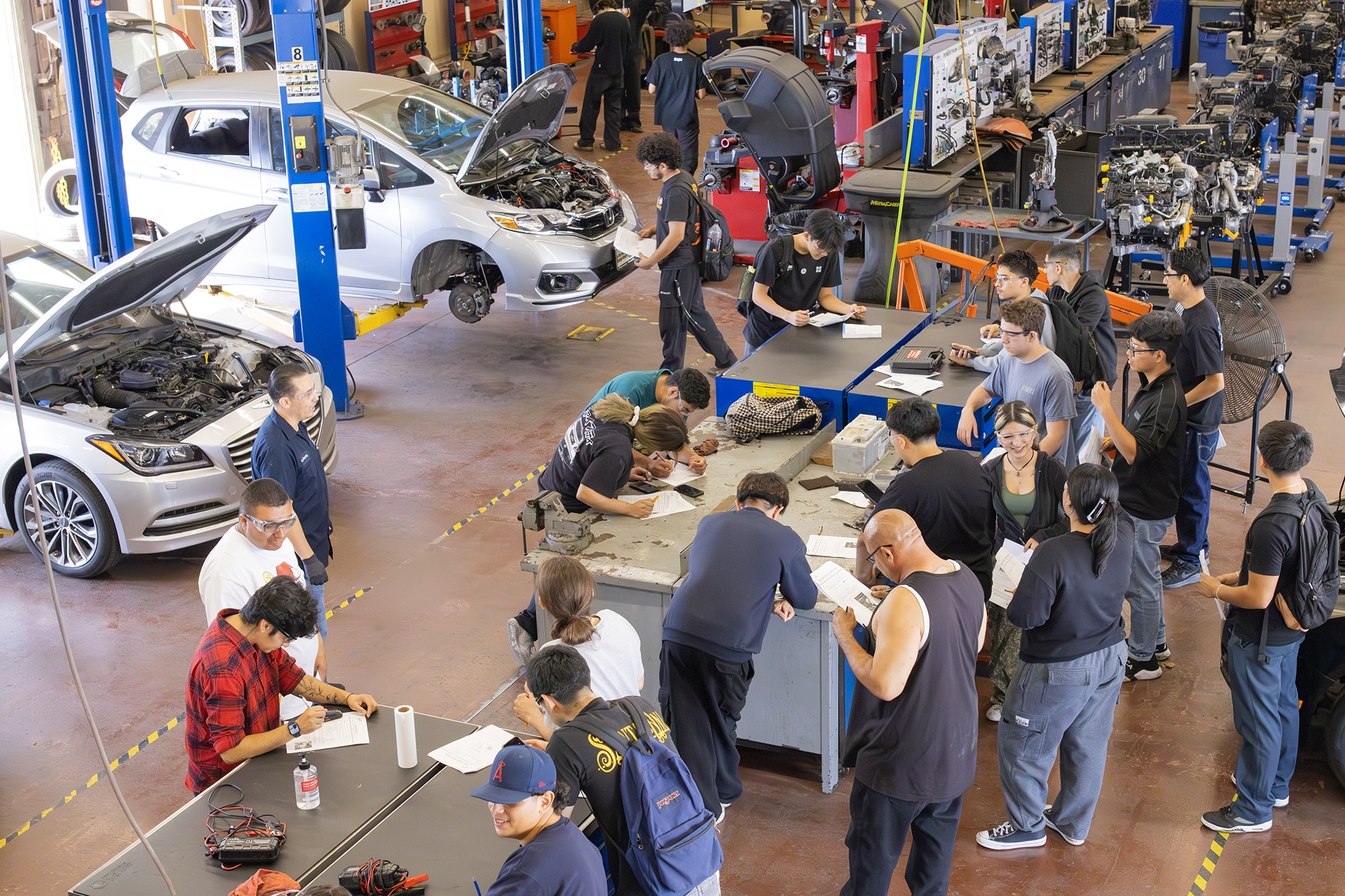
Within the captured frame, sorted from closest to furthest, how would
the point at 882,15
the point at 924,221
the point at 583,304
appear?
the point at 924,221 → the point at 583,304 → the point at 882,15

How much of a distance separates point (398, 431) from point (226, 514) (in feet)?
7.27

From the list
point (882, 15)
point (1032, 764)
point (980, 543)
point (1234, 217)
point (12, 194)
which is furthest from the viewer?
point (12, 194)

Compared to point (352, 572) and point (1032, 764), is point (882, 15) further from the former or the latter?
point (1032, 764)

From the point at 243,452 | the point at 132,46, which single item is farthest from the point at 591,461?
the point at 132,46

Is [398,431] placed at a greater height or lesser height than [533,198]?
lesser

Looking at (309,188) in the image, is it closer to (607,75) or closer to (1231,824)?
(1231,824)

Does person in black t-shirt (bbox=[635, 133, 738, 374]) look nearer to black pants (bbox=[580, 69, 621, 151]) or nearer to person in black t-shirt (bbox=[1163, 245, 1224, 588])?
person in black t-shirt (bbox=[1163, 245, 1224, 588])

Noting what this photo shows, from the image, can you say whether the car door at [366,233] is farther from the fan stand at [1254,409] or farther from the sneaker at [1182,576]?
the sneaker at [1182,576]


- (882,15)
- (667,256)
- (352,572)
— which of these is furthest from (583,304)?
(352,572)

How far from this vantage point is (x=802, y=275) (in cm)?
808

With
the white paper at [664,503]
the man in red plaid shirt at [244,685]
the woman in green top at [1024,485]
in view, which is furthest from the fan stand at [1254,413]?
the man in red plaid shirt at [244,685]

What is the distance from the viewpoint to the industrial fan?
7398 mm

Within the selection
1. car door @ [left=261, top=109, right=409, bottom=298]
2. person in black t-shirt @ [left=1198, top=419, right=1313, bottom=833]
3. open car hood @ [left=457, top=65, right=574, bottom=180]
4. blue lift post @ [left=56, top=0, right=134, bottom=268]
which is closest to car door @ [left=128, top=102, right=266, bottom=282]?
car door @ [left=261, top=109, right=409, bottom=298]

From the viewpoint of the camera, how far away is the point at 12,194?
14.3m
